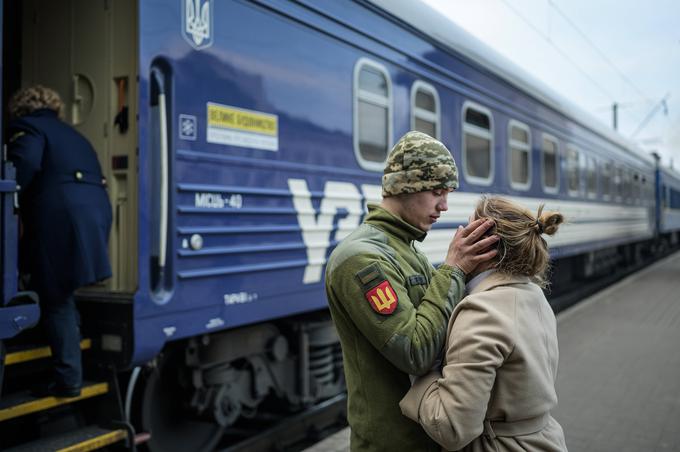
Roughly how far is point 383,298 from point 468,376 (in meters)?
0.30

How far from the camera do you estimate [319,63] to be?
15.1 feet

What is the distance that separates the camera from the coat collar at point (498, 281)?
1.83 metres

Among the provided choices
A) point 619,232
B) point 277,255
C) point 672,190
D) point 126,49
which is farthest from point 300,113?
point 672,190

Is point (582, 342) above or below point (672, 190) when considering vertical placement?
below

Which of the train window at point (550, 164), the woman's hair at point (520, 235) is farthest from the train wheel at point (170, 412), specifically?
the train window at point (550, 164)

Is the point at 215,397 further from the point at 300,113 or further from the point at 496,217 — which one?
the point at 496,217

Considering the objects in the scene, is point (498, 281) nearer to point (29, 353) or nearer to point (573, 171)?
point (29, 353)

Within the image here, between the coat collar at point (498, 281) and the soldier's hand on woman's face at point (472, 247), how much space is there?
0.05 metres

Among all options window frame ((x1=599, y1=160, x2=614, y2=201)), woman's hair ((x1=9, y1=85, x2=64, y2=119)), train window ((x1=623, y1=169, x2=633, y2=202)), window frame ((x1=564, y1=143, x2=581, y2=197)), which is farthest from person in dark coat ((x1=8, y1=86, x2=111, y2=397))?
train window ((x1=623, y1=169, x2=633, y2=202))

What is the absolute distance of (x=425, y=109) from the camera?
19.6ft

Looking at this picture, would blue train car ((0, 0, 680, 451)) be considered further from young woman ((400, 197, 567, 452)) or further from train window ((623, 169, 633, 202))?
train window ((623, 169, 633, 202))


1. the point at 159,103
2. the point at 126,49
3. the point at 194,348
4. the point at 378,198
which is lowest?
the point at 194,348

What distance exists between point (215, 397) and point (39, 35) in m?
2.42

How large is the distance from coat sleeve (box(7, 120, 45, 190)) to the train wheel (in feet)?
4.24
